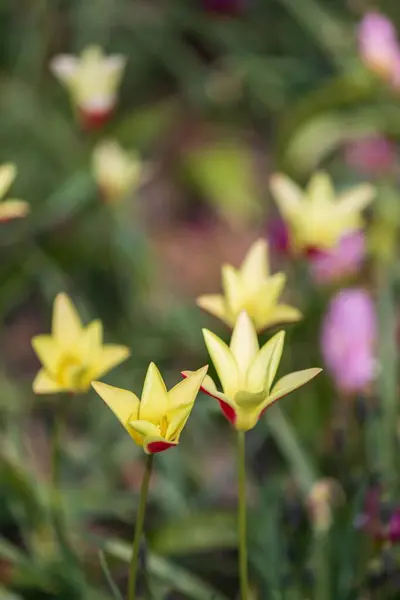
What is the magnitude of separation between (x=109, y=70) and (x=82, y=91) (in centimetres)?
5

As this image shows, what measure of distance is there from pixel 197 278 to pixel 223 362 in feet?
3.12

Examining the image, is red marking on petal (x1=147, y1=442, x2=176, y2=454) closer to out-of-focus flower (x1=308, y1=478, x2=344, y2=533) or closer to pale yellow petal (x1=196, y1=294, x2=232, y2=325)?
pale yellow petal (x1=196, y1=294, x2=232, y2=325)

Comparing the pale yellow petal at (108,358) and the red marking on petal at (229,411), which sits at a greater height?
the pale yellow petal at (108,358)

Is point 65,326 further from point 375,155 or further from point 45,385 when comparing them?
point 375,155

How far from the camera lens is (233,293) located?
783 mm

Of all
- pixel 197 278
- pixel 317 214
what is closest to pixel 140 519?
pixel 317 214

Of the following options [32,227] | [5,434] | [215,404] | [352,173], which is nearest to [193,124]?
[352,173]

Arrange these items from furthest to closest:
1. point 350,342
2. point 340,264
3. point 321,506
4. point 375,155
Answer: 1. point 375,155
2. point 340,264
3. point 350,342
4. point 321,506

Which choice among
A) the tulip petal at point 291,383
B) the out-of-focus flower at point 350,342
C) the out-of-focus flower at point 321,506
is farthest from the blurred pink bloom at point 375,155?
the tulip petal at point 291,383

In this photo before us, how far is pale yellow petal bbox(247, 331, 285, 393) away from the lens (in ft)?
2.07

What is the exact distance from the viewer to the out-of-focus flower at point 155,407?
603 mm

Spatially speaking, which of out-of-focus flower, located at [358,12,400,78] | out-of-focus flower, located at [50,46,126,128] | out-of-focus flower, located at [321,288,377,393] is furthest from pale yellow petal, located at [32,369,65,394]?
out-of-focus flower, located at [358,12,400,78]

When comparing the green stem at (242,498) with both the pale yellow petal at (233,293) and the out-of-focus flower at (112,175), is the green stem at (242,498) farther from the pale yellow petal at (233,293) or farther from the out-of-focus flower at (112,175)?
the out-of-focus flower at (112,175)

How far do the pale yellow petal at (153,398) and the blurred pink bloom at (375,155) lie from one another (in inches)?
40.7
